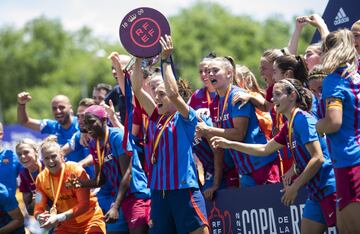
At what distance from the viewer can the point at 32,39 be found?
285 ft

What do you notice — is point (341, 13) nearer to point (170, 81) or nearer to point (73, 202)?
point (170, 81)

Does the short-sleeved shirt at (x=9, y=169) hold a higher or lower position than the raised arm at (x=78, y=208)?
higher

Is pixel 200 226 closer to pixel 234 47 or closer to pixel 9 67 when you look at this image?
pixel 234 47

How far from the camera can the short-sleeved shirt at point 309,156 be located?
25.3 feet

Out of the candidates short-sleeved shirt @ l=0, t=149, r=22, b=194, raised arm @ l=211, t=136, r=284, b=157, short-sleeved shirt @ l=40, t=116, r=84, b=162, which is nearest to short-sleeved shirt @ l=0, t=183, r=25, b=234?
short-sleeved shirt @ l=0, t=149, r=22, b=194

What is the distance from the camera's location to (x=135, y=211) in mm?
9523

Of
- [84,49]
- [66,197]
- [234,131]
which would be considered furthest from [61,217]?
[84,49]

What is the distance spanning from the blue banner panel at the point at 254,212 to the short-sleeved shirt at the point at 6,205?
11.3 feet

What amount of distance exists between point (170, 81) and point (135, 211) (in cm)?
204

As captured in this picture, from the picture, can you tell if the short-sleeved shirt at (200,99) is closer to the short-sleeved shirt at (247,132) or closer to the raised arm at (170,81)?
the short-sleeved shirt at (247,132)

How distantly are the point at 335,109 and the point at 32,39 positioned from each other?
268 ft

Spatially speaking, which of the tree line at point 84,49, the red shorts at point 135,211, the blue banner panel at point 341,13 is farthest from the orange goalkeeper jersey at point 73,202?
the tree line at point 84,49

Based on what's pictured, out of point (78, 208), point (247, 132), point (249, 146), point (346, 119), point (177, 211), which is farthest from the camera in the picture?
point (78, 208)

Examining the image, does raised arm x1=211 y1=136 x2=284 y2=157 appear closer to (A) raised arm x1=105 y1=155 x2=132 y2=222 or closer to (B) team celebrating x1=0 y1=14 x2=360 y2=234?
(B) team celebrating x1=0 y1=14 x2=360 y2=234
